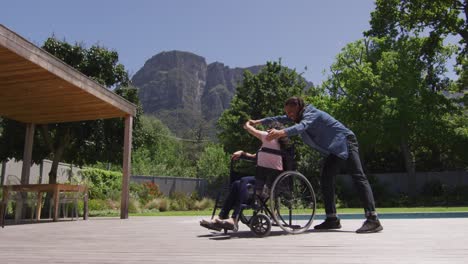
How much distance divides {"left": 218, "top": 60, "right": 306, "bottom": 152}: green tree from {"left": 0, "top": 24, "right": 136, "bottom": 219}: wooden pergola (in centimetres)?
1868

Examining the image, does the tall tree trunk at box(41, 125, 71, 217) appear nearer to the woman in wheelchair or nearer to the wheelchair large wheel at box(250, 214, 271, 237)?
the woman in wheelchair

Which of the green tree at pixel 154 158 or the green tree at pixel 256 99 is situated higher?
the green tree at pixel 256 99

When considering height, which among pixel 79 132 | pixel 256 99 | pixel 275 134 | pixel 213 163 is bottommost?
pixel 275 134

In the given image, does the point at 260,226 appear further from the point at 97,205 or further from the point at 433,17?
the point at 433,17

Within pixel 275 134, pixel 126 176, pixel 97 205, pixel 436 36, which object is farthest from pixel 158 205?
pixel 436 36

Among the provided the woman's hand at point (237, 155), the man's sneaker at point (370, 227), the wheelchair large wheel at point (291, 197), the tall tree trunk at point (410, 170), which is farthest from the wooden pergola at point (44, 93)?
the tall tree trunk at point (410, 170)

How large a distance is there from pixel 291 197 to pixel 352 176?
0.73m

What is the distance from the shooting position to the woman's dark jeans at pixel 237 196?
395 cm

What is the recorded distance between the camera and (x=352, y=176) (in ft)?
15.0

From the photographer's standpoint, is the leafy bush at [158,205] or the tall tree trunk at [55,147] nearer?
the tall tree trunk at [55,147]

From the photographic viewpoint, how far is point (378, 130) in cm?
2464

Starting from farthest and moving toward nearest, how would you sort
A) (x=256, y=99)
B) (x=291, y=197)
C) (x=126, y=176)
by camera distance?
1. (x=256, y=99)
2. (x=126, y=176)
3. (x=291, y=197)

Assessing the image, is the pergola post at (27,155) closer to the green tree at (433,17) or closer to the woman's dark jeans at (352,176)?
the woman's dark jeans at (352,176)

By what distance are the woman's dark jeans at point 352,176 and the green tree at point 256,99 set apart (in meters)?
23.2
